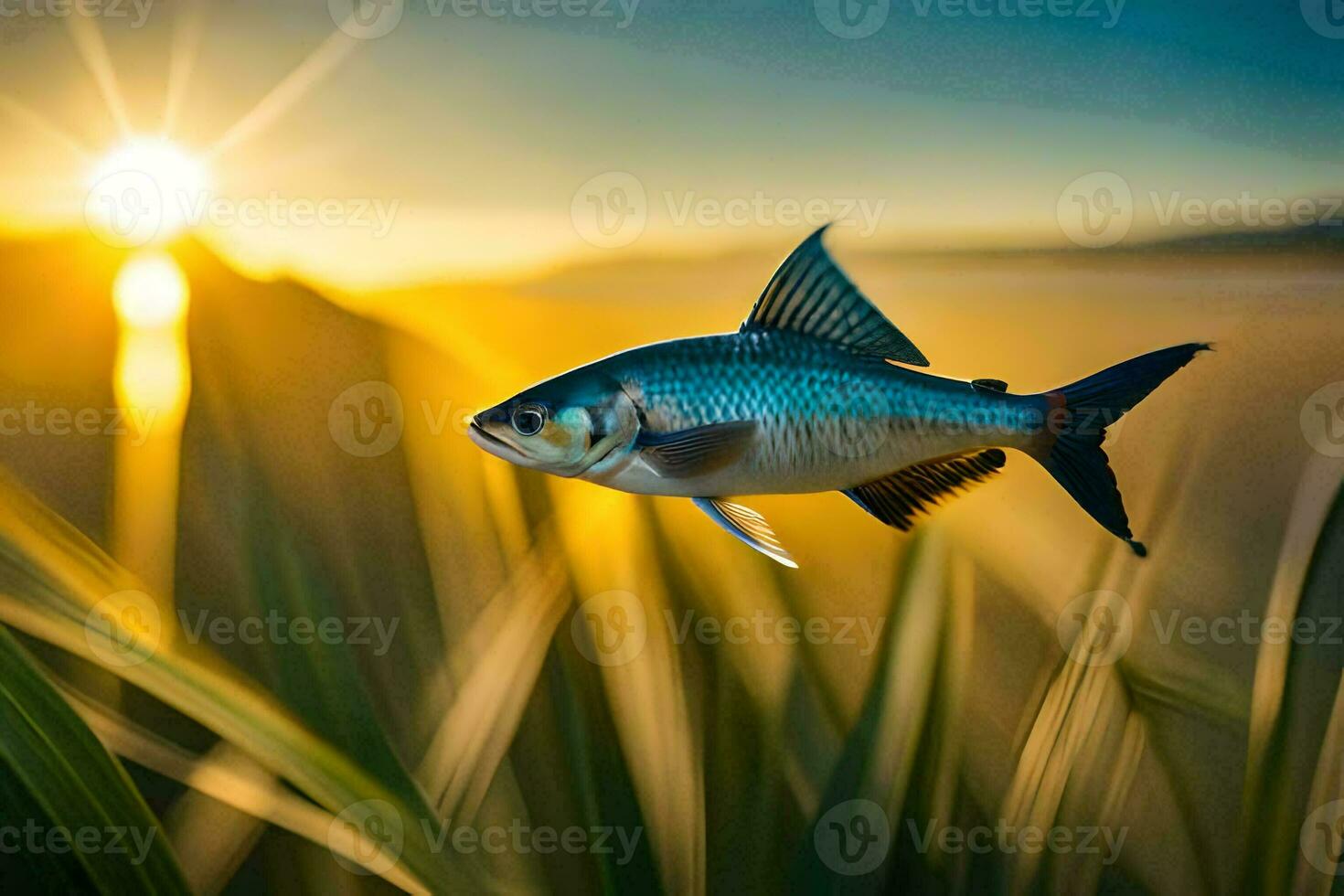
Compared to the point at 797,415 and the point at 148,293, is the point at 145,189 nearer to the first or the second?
the point at 148,293

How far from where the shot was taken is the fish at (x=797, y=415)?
1.36 metres

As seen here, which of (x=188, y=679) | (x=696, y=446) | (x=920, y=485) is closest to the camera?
(x=696, y=446)

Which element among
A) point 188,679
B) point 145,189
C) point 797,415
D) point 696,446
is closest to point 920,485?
point 797,415

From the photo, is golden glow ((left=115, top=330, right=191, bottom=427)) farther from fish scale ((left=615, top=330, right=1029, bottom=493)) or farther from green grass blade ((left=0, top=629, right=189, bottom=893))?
fish scale ((left=615, top=330, right=1029, bottom=493))

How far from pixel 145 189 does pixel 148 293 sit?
155mm

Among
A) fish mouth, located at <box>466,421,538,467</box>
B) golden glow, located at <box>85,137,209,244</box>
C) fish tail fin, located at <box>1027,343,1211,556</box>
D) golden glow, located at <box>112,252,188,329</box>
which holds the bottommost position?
fish tail fin, located at <box>1027,343,1211,556</box>

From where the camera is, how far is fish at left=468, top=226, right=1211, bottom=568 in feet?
4.48

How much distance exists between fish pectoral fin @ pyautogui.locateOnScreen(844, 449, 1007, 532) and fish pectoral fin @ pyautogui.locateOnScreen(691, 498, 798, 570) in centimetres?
12

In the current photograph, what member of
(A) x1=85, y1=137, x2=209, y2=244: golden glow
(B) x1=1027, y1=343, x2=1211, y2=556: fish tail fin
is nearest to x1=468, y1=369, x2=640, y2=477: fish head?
(B) x1=1027, y1=343, x2=1211, y2=556: fish tail fin

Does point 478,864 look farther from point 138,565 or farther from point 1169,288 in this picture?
point 1169,288

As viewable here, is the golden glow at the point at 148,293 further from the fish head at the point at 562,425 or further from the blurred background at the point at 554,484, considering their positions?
the fish head at the point at 562,425

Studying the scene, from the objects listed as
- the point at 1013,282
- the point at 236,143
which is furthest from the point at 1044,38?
the point at 236,143

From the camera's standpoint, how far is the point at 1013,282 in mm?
1697

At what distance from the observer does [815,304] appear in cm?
143
